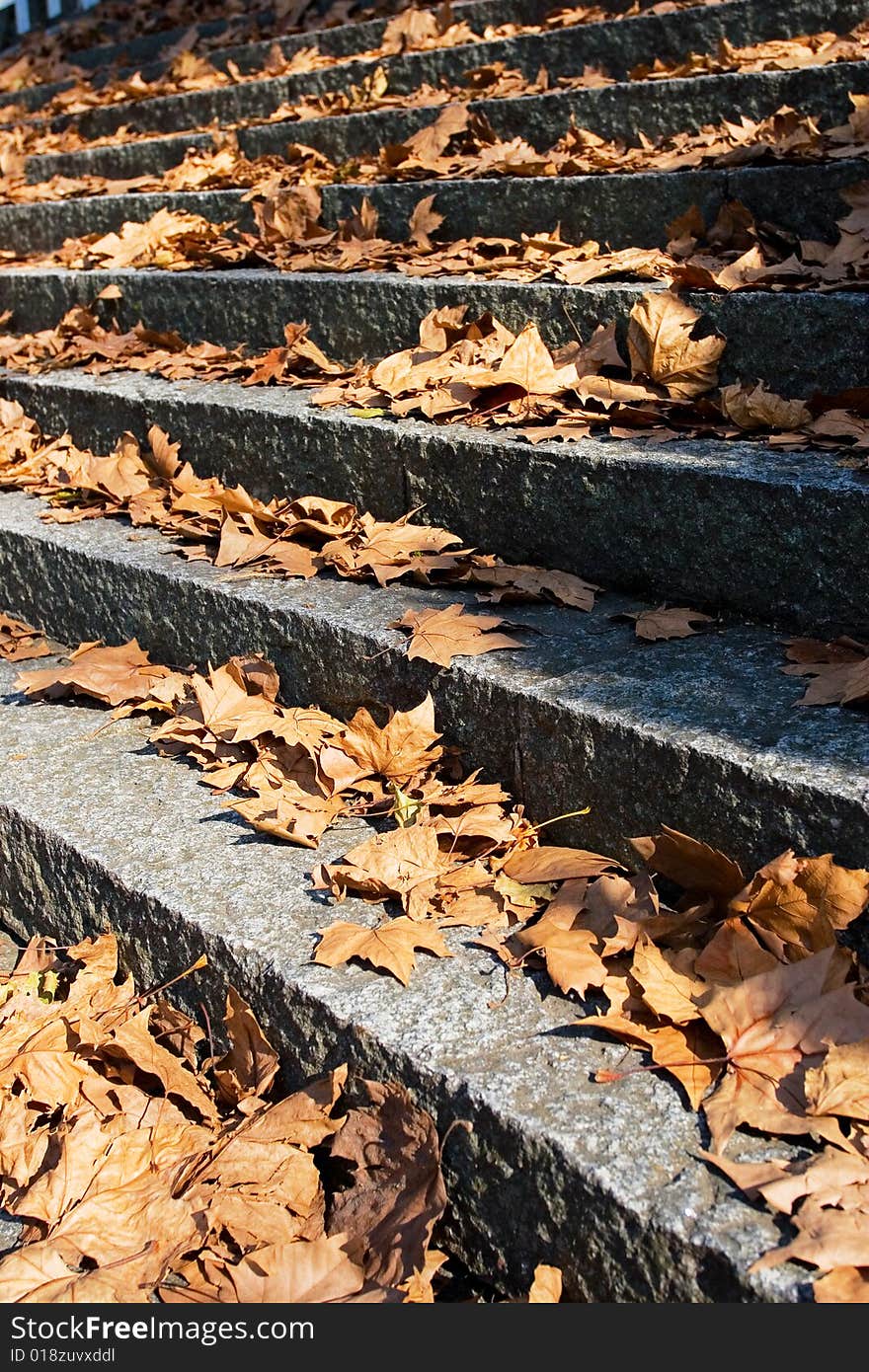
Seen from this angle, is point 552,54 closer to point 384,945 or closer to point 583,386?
point 583,386

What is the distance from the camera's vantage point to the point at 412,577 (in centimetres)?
239

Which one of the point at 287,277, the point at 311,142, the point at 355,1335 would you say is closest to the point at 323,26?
the point at 311,142

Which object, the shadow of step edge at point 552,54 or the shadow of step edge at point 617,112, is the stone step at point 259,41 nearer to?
the shadow of step edge at point 552,54

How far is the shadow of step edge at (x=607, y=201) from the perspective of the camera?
2686mm

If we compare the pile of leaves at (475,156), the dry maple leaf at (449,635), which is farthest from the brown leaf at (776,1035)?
the pile of leaves at (475,156)

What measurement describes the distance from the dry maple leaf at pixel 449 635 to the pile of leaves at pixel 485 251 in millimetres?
886

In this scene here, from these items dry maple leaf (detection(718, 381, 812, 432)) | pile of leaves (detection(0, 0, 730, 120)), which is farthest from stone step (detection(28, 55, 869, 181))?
dry maple leaf (detection(718, 381, 812, 432))

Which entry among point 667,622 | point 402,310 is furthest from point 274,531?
point 667,622

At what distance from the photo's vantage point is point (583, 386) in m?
2.51

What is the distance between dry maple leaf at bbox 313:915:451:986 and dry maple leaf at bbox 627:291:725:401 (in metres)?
1.22

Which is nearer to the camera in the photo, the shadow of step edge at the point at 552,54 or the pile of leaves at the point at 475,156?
the pile of leaves at the point at 475,156

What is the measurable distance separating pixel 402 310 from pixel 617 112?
35.2 inches

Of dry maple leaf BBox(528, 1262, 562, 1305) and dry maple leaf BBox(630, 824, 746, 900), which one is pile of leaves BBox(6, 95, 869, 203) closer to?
dry maple leaf BBox(630, 824, 746, 900)

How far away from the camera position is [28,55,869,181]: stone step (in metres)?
2.96
